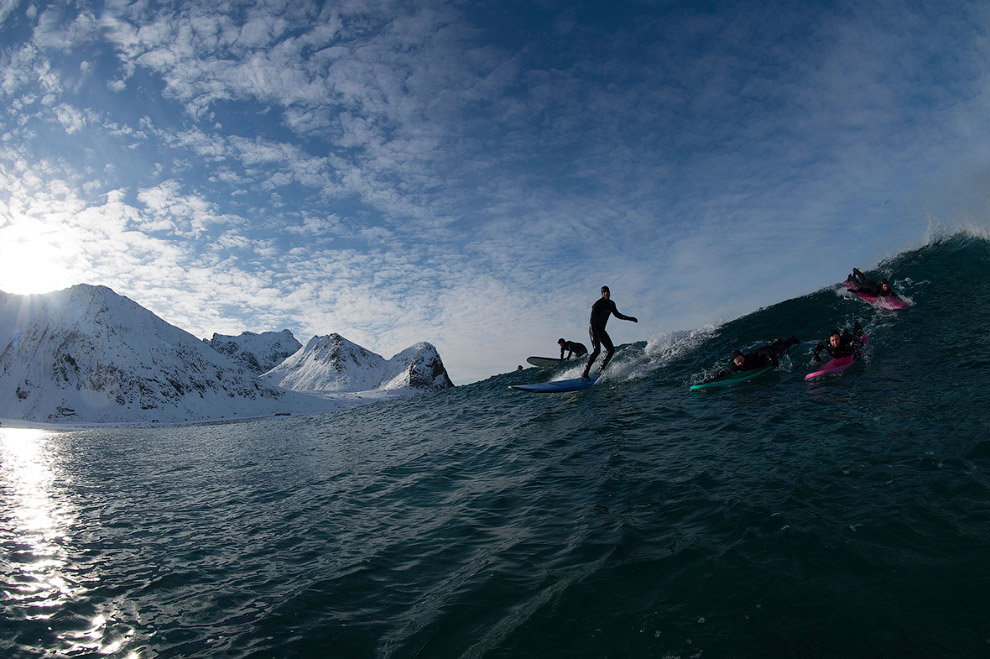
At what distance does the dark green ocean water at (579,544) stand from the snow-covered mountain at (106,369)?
98063mm

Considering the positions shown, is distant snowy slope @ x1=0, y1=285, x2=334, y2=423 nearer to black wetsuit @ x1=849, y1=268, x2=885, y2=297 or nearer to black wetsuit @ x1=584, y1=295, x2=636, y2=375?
black wetsuit @ x1=584, y1=295, x2=636, y2=375

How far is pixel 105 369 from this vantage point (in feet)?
306

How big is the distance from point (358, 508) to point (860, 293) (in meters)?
25.0

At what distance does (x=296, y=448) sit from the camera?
57.7 ft

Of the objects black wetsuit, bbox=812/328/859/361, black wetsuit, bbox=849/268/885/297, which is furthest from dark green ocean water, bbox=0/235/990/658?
black wetsuit, bbox=849/268/885/297

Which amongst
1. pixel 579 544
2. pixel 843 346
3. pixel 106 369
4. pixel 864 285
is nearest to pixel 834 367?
pixel 843 346

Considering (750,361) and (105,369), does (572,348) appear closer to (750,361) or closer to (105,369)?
(750,361)

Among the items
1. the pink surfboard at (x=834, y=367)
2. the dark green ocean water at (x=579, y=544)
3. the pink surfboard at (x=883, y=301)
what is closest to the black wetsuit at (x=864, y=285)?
the pink surfboard at (x=883, y=301)

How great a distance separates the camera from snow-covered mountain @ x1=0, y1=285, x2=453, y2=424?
281 ft

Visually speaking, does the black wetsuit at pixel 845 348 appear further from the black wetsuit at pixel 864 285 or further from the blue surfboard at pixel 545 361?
the blue surfboard at pixel 545 361

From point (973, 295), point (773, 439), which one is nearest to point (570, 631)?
point (773, 439)

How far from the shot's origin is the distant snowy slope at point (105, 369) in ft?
281

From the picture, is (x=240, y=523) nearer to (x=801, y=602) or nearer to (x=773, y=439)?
(x=801, y=602)

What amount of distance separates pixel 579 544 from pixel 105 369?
407ft
